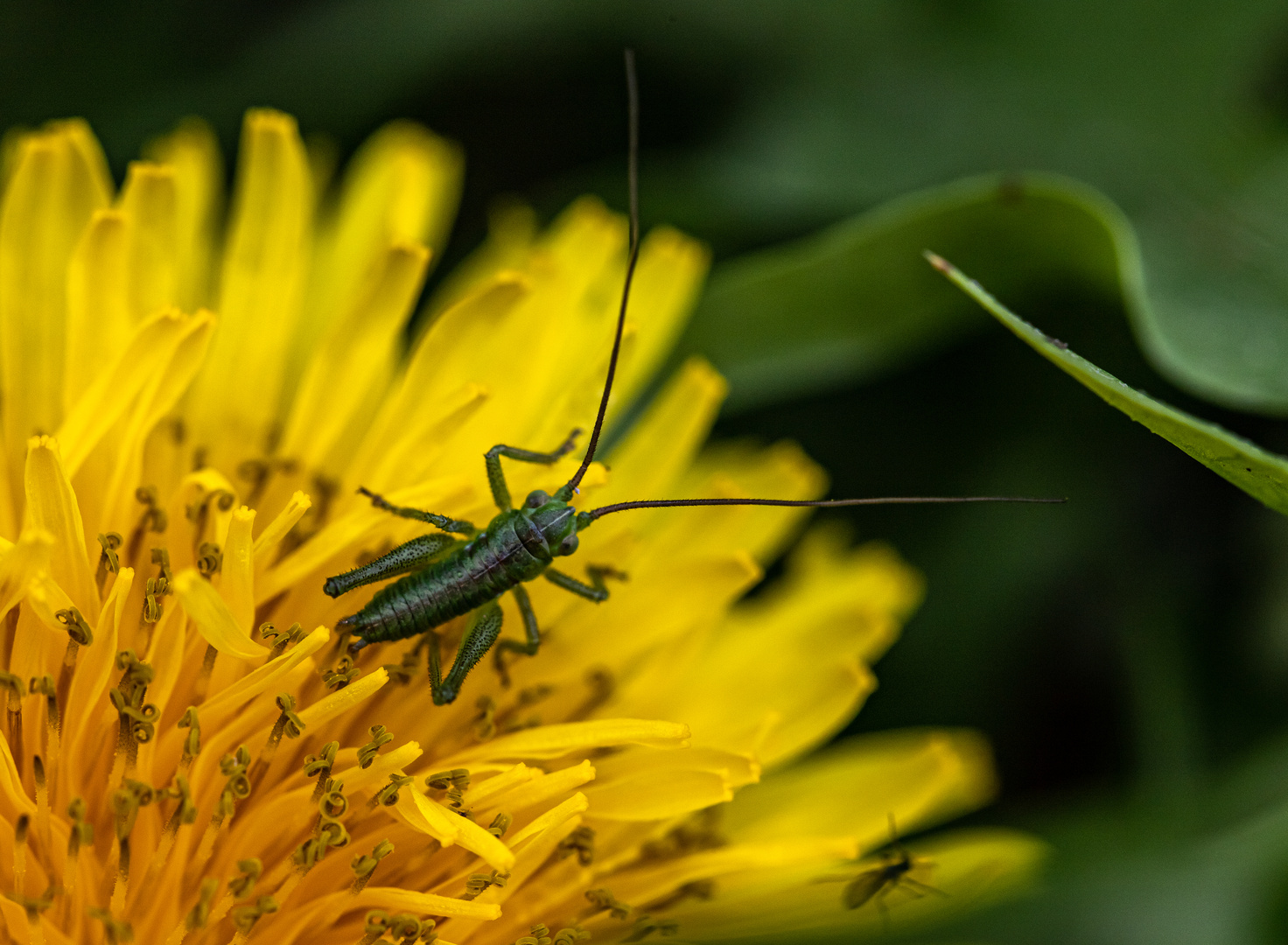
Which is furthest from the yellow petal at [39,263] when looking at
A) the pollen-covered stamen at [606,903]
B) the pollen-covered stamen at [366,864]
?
the pollen-covered stamen at [606,903]

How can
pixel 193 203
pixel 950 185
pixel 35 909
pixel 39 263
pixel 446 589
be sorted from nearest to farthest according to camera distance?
1. pixel 35 909
2. pixel 446 589
3. pixel 39 263
4. pixel 193 203
5. pixel 950 185

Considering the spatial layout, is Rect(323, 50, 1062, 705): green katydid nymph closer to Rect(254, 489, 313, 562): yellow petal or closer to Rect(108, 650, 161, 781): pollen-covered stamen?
Rect(254, 489, 313, 562): yellow petal

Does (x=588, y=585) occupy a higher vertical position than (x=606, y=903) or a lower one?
higher

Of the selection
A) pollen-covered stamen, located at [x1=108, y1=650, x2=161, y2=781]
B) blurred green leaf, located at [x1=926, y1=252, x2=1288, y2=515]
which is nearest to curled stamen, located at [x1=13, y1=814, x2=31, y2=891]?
pollen-covered stamen, located at [x1=108, y1=650, x2=161, y2=781]

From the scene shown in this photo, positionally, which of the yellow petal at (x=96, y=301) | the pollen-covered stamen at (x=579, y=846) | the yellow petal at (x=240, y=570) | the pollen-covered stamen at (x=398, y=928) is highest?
the yellow petal at (x=96, y=301)

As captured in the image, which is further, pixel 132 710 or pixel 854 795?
pixel 854 795

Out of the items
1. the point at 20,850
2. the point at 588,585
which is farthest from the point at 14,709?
the point at 588,585

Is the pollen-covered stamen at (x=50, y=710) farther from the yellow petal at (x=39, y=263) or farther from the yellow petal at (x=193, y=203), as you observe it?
the yellow petal at (x=193, y=203)

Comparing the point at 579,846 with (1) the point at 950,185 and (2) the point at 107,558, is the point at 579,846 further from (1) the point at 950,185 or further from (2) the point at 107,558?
(1) the point at 950,185
